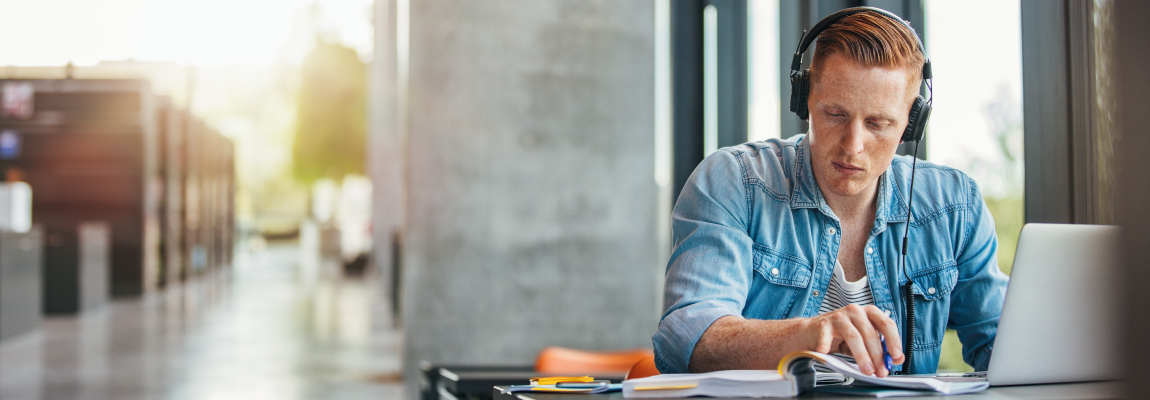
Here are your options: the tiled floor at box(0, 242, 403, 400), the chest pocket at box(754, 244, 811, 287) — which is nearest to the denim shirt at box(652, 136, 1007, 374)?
the chest pocket at box(754, 244, 811, 287)

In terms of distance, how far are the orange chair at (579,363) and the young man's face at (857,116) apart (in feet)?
3.31

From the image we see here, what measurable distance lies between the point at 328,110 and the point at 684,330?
810 inches

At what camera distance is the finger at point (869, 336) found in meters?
1.04

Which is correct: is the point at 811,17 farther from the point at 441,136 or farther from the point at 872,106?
the point at 441,136

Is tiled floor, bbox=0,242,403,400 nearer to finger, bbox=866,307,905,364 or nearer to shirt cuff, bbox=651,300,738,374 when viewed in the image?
shirt cuff, bbox=651,300,738,374

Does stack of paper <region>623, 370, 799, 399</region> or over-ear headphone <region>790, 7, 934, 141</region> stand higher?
over-ear headphone <region>790, 7, 934, 141</region>

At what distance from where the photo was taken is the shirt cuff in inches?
48.3

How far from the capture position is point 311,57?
20.8m

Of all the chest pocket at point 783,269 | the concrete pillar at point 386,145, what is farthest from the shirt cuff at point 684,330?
the concrete pillar at point 386,145

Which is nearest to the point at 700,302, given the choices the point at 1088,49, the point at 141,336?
the point at 1088,49

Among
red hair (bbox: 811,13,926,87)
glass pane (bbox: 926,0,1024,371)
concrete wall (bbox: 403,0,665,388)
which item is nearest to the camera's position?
red hair (bbox: 811,13,926,87)

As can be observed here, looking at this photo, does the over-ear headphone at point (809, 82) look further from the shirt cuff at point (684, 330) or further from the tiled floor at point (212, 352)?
the tiled floor at point (212, 352)

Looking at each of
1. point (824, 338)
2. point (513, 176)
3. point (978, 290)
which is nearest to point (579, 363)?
point (978, 290)

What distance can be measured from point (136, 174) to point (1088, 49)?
1140cm
